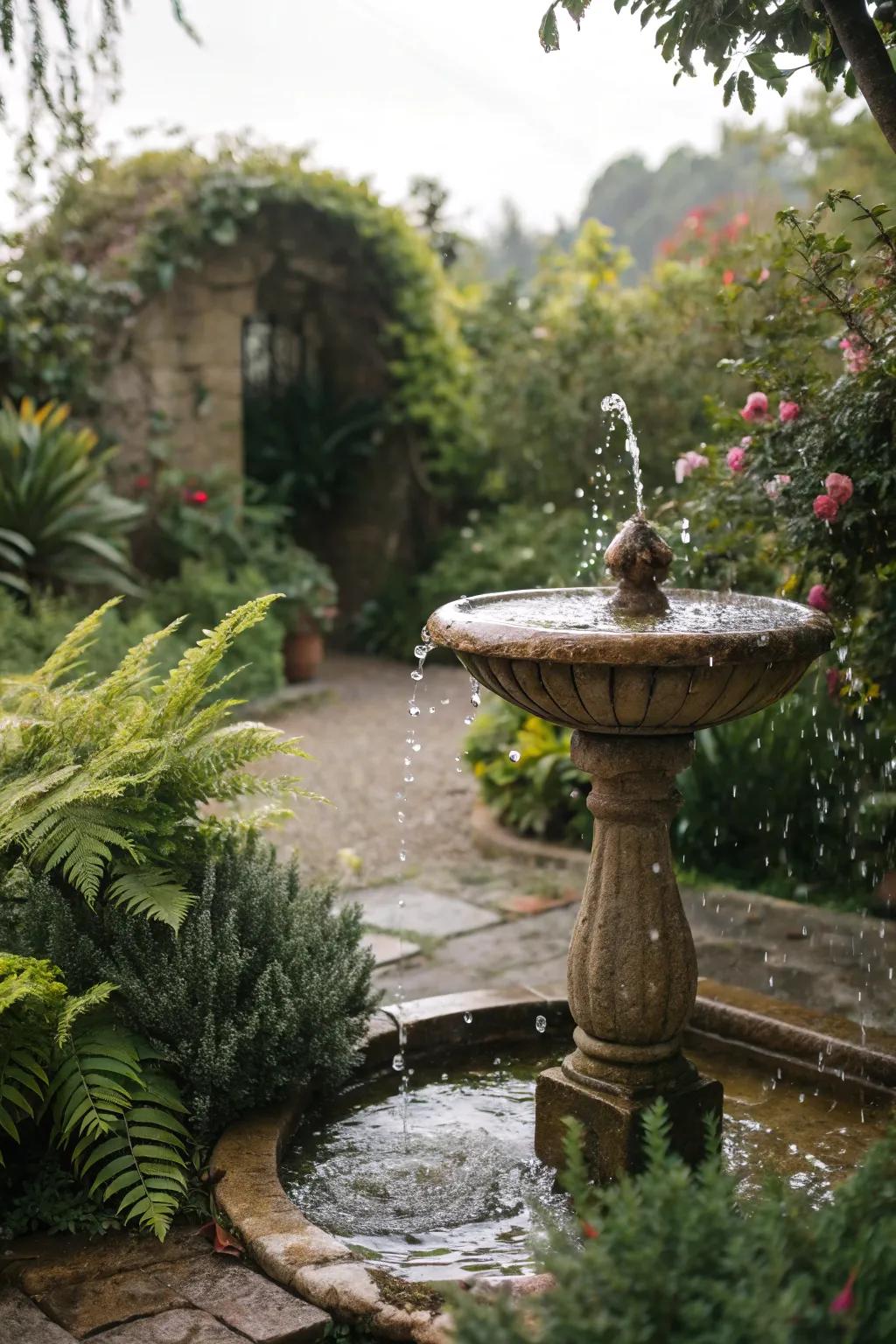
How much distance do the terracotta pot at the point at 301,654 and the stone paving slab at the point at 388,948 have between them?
473 cm

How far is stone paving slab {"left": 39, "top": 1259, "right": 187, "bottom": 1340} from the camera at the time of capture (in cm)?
232

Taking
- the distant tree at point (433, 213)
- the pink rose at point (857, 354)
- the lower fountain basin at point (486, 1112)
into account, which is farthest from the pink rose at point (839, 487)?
the distant tree at point (433, 213)

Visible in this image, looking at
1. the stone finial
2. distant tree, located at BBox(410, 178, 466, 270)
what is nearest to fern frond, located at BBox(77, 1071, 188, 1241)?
the stone finial

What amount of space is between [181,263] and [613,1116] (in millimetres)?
7278

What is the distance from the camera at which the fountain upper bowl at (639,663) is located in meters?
2.46

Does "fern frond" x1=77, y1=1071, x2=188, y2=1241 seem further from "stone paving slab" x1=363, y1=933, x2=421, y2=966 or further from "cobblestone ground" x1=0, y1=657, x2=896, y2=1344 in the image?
"stone paving slab" x1=363, y1=933, x2=421, y2=966

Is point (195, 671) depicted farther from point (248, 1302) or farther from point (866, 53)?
point (866, 53)

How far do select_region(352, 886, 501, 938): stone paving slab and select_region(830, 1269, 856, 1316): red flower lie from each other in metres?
3.17

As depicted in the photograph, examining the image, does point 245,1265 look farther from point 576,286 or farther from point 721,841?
point 576,286

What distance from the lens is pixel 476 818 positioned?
604 centimetres

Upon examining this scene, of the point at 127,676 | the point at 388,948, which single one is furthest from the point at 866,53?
the point at 388,948

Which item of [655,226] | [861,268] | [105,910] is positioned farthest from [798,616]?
[655,226]

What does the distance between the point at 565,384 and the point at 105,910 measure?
267 inches

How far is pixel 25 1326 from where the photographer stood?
7.54 ft
